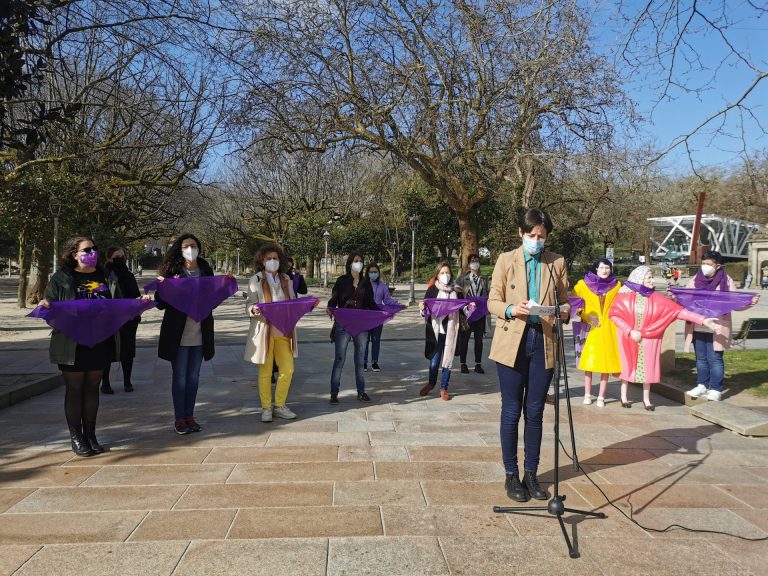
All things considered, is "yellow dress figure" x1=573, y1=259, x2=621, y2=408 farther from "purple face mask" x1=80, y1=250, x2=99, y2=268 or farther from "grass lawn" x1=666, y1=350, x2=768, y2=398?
"purple face mask" x1=80, y1=250, x2=99, y2=268

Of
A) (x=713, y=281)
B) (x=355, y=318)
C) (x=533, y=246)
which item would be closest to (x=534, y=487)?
(x=533, y=246)

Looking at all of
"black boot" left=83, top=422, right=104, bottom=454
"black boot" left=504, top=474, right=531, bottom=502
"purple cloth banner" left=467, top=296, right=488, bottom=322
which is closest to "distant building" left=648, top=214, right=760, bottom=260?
"purple cloth banner" left=467, top=296, right=488, bottom=322

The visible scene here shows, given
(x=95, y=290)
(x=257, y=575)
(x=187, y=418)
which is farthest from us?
(x=187, y=418)

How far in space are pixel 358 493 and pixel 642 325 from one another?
438cm

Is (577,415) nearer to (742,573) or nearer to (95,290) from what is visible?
(742,573)

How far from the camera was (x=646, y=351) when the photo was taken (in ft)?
22.5

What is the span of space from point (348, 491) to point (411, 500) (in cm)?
44

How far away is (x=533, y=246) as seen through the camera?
391cm

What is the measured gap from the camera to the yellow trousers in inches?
234

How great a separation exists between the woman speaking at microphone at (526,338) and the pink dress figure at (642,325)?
3228 mm

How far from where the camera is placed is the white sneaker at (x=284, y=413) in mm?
6051

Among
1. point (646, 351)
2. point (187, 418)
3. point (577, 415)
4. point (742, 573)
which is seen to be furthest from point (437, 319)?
point (742, 573)

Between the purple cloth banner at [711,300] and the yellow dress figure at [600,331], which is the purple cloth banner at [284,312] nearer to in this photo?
the yellow dress figure at [600,331]

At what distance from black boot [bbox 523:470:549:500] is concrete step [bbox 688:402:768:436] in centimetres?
283
